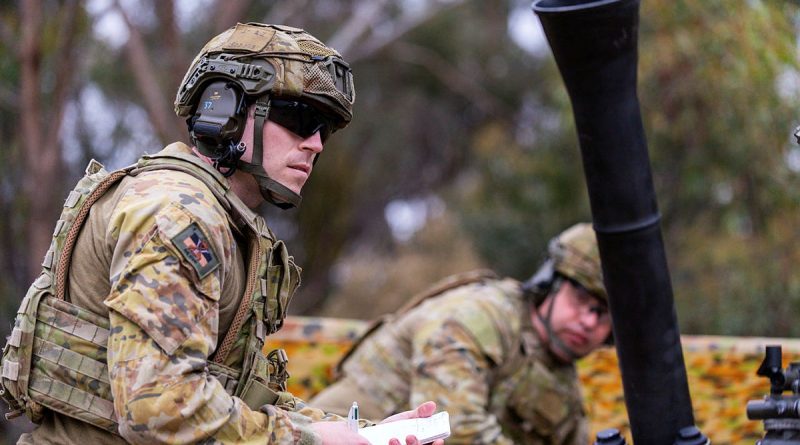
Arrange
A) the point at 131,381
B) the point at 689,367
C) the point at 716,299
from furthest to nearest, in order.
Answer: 1. the point at 716,299
2. the point at 689,367
3. the point at 131,381

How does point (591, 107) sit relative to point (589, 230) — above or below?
above

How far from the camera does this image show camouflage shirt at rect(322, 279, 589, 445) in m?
5.57

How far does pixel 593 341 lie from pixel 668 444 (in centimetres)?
182

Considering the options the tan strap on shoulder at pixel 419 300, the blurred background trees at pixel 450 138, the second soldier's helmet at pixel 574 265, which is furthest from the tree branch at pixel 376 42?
the second soldier's helmet at pixel 574 265

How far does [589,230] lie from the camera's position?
6160 millimetres

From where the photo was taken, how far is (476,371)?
18.5ft

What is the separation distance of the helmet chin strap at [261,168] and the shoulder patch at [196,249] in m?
0.43

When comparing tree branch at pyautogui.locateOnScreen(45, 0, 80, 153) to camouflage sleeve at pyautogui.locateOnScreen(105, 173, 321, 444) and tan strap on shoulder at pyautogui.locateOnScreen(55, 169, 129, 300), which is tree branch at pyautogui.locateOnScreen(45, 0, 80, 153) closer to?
tan strap on shoulder at pyautogui.locateOnScreen(55, 169, 129, 300)

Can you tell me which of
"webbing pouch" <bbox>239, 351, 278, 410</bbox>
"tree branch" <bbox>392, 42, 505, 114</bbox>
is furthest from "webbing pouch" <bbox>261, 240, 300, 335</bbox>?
"tree branch" <bbox>392, 42, 505, 114</bbox>

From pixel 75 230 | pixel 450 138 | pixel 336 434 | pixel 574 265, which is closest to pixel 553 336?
pixel 574 265

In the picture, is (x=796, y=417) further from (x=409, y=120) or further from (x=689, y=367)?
(x=409, y=120)

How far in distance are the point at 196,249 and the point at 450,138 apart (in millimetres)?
24455

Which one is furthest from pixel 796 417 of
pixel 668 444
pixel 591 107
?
pixel 591 107

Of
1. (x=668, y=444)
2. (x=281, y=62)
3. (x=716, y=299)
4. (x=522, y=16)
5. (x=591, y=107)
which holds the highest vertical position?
(x=522, y=16)
